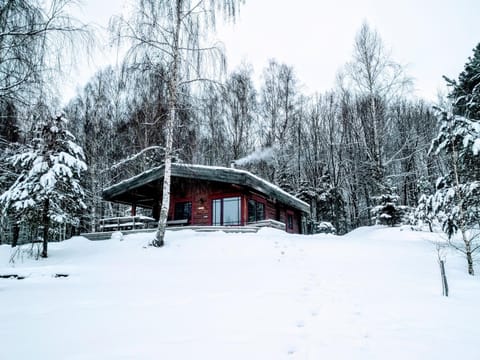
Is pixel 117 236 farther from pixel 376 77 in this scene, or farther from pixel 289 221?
pixel 376 77

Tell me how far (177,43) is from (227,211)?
764cm

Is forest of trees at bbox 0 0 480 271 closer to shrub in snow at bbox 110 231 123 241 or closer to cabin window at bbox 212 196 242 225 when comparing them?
shrub in snow at bbox 110 231 123 241

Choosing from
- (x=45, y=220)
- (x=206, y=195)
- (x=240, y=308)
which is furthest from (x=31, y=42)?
(x=206, y=195)

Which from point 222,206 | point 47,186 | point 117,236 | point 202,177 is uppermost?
point 202,177

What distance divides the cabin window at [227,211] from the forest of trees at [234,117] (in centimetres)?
247

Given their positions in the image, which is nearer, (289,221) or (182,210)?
(182,210)

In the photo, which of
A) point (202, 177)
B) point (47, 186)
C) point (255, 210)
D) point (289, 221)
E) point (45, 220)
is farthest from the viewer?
point (289, 221)

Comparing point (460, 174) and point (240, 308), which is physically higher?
point (460, 174)

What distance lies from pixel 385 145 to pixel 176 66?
15743 mm

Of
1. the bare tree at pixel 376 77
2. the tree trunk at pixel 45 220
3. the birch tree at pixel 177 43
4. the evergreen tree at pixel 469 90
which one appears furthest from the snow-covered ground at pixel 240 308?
the bare tree at pixel 376 77

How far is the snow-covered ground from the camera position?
8.98 ft

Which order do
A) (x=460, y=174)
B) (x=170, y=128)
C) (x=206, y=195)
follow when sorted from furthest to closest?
1. (x=206, y=195)
2. (x=170, y=128)
3. (x=460, y=174)

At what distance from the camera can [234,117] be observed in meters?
19.8

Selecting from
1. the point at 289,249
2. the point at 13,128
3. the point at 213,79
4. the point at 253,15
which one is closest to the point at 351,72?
the point at 253,15
